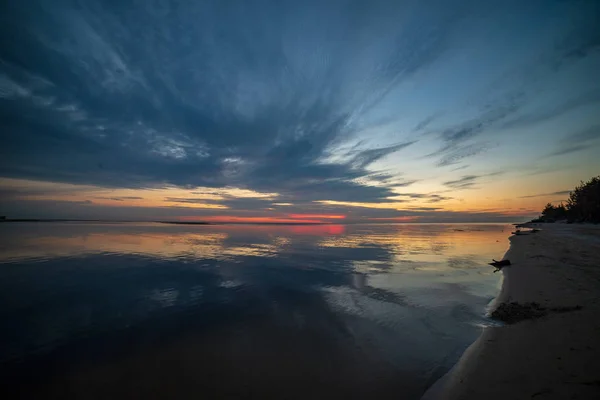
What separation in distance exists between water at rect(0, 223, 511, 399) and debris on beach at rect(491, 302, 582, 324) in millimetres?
880

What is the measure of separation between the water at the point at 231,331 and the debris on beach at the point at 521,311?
880 mm

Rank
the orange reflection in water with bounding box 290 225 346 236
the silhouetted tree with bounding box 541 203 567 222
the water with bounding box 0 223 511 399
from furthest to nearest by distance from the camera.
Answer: the silhouetted tree with bounding box 541 203 567 222, the orange reflection in water with bounding box 290 225 346 236, the water with bounding box 0 223 511 399

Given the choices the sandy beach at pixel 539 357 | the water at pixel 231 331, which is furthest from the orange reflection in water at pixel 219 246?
the sandy beach at pixel 539 357

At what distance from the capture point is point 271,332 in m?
8.78

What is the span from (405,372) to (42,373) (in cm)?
939

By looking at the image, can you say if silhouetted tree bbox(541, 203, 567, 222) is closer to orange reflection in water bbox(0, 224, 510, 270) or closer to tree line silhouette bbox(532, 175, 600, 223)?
tree line silhouette bbox(532, 175, 600, 223)

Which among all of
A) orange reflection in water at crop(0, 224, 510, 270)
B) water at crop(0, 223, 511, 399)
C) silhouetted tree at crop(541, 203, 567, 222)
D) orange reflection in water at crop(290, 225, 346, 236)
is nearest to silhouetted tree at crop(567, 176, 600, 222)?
silhouetted tree at crop(541, 203, 567, 222)

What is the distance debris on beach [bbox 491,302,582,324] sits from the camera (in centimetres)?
905

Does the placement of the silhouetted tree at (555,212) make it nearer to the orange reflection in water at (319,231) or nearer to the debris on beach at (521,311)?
the orange reflection in water at (319,231)

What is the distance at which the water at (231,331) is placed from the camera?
19.5 ft

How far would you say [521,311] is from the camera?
9.53 metres

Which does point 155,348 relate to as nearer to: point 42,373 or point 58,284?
point 42,373

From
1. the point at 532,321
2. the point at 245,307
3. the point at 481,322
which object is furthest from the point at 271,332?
the point at 532,321

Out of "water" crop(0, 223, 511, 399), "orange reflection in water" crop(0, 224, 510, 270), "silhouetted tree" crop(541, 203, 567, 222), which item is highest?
"silhouetted tree" crop(541, 203, 567, 222)
